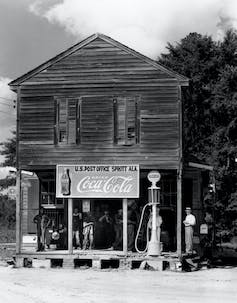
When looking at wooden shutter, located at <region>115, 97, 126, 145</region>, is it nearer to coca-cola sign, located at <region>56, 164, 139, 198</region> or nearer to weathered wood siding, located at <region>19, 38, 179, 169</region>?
weathered wood siding, located at <region>19, 38, 179, 169</region>

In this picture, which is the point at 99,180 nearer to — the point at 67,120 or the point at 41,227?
the point at 67,120

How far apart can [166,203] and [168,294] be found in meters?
11.4

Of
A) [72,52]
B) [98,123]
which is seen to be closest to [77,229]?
[98,123]

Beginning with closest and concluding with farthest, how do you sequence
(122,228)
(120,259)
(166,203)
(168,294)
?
(168,294), (120,259), (122,228), (166,203)

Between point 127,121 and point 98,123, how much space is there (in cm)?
103

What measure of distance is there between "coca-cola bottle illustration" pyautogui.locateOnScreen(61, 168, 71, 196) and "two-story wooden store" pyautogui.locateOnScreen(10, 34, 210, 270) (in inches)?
1.4

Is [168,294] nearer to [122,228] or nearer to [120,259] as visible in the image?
[120,259]

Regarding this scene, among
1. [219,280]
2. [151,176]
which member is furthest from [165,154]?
[219,280]

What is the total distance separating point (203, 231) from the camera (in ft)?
81.6

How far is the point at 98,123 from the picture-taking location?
23.4 meters

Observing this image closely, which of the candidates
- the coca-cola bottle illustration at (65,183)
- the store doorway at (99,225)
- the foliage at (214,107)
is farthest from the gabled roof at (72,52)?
the foliage at (214,107)

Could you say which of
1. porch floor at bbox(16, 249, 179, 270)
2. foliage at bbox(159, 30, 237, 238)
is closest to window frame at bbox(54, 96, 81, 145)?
porch floor at bbox(16, 249, 179, 270)

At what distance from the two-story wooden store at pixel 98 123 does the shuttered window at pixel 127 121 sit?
1.3 inches

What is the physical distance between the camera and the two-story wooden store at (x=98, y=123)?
75.6 feet
